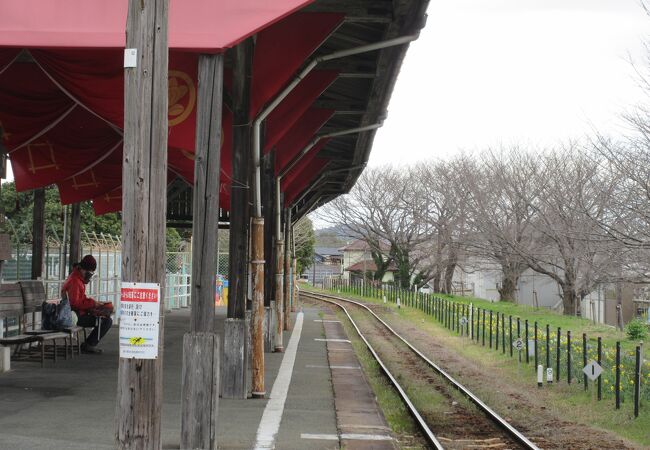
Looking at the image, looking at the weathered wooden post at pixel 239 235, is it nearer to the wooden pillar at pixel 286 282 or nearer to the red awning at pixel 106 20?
the red awning at pixel 106 20

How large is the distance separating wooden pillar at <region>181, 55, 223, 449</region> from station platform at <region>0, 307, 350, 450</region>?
427 millimetres

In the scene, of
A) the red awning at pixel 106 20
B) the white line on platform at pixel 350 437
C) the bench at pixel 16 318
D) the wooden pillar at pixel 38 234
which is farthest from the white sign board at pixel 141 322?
the wooden pillar at pixel 38 234

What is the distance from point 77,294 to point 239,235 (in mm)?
3509

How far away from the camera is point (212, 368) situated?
7.05m

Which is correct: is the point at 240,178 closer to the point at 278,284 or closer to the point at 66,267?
the point at 278,284

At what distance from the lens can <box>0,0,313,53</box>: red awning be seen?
772 cm

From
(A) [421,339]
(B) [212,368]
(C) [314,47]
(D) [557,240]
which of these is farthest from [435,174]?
(B) [212,368]

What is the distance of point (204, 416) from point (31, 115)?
6406 mm

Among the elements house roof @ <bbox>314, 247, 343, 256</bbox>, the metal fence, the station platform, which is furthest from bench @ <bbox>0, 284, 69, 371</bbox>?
house roof @ <bbox>314, 247, 343, 256</bbox>

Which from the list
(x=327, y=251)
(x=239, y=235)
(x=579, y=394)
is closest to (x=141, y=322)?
(x=239, y=235)

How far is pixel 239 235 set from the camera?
10422 mm

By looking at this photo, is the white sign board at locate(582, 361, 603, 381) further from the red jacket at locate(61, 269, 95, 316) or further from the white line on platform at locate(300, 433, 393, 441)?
the red jacket at locate(61, 269, 95, 316)

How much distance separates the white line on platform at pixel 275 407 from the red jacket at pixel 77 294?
289 centimetres

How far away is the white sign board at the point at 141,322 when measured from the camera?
4887 millimetres
